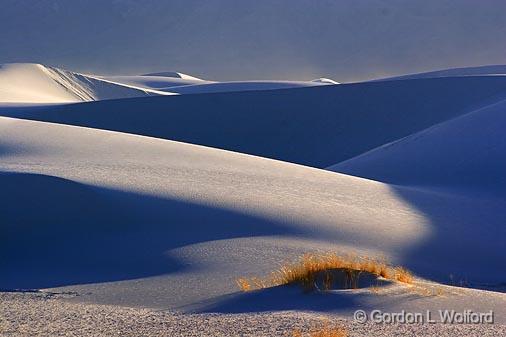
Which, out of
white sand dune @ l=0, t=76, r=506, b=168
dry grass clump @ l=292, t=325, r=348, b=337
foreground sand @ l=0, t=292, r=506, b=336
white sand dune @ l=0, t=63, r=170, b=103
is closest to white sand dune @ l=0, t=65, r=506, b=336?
foreground sand @ l=0, t=292, r=506, b=336

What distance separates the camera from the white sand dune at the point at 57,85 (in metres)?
64.6

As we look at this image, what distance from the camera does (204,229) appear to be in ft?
43.9

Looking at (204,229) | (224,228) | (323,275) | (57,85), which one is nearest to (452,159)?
(224,228)

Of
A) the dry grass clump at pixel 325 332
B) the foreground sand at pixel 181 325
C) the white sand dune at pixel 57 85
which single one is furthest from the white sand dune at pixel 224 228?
the white sand dune at pixel 57 85

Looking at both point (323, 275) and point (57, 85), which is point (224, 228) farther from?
point (57, 85)

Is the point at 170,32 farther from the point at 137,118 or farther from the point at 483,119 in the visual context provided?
the point at 483,119

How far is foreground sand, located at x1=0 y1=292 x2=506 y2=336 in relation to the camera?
7.86 meters

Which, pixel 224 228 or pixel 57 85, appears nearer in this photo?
pixel 224 228

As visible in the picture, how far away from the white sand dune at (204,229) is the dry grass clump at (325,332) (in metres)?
1.08

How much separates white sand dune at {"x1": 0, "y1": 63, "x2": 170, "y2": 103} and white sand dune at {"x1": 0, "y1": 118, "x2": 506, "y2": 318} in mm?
45262

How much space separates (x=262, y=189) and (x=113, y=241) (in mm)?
4190

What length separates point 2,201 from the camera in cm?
1377

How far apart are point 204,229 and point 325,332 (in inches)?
244

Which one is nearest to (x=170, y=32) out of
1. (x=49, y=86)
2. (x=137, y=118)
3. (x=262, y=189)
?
(x=49, y=86)
